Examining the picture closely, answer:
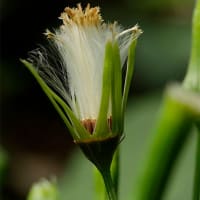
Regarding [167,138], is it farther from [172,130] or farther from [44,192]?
[44,192]

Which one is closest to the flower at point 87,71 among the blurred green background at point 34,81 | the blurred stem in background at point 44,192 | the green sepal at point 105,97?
the green sepal at point 105,97

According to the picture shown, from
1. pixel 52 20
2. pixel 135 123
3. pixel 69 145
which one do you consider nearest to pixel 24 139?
pixel 69 145

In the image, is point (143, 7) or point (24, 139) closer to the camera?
point (143, 7)

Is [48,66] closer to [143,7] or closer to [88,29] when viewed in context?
[88,29]

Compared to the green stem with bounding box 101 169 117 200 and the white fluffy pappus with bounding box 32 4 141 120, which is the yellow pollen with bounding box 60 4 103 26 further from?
the green stem with bounding box 101 169 117 200

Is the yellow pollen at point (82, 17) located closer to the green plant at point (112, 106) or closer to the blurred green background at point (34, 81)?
the green plant at point (112, 106)

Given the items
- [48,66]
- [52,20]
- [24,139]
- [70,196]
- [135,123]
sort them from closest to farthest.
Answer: [48,66], [70,196], [135,123], [52,20], [24,139]

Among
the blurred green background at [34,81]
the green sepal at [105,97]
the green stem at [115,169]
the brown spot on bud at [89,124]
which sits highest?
the green sepal at [105,97]
